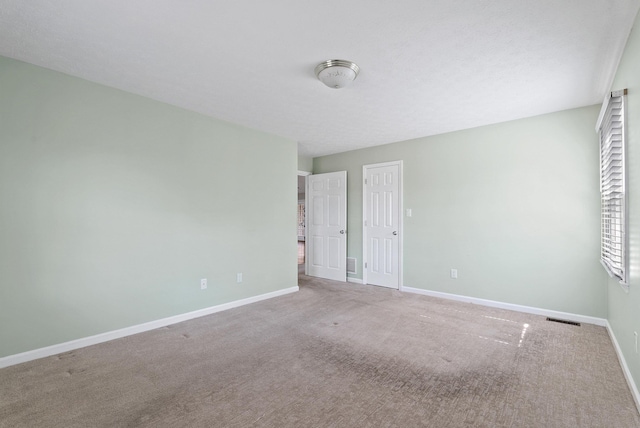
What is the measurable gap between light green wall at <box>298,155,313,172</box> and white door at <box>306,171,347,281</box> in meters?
0.18

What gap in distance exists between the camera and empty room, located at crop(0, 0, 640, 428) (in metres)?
1.93

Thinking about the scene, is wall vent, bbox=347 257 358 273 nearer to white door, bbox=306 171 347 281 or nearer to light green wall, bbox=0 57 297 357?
white door, bbox=306 171 347 281

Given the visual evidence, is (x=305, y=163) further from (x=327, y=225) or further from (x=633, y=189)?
(x=633, y=189)

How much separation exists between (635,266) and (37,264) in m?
4.35

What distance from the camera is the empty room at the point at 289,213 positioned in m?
1.93

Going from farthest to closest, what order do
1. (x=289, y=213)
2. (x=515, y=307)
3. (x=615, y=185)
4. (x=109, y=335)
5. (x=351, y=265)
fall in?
(x=351, y=265) → (x=289, y=213) → (x=515, y=307) → (x=109, y=335) → (x=615, y=185)

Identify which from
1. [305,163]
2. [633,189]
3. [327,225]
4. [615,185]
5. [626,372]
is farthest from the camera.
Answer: [305,163]

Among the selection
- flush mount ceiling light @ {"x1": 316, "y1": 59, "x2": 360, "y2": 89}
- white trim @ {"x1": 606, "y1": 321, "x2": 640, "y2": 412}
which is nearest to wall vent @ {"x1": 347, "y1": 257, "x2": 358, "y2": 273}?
white trim @ {"x1": 606, "y1": 321, "x2": 640, "y2": 412}

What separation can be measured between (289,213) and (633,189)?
12.3 feet

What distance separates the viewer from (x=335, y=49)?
7.41 feet

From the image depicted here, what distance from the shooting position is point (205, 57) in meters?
2.38

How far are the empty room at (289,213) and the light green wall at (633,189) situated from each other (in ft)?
0.11

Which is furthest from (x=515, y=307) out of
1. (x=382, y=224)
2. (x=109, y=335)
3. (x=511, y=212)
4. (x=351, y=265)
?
(x=109, y=335)

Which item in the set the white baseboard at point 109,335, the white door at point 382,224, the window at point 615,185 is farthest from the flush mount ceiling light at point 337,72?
the white baseboard at point 109,335
